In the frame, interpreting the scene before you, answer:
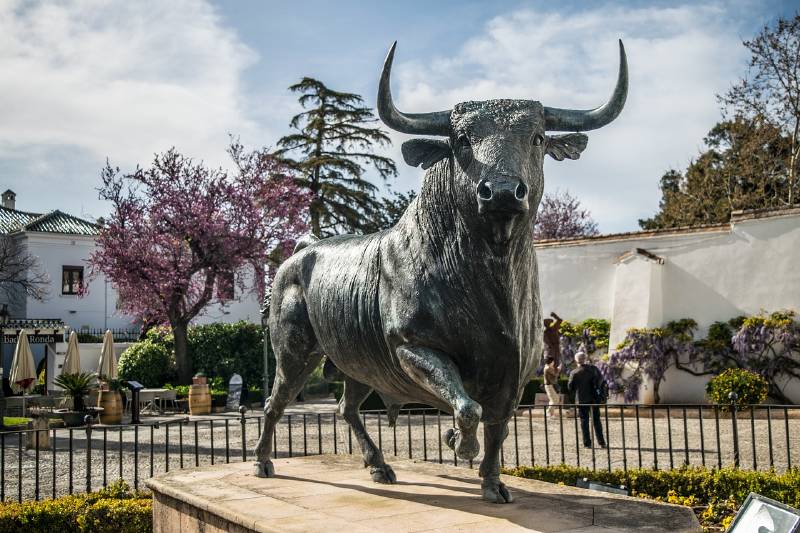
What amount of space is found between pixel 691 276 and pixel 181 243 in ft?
47.0

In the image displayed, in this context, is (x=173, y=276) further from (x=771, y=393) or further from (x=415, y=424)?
(x=771, y=393)

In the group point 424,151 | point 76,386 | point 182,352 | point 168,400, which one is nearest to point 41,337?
point 182,352

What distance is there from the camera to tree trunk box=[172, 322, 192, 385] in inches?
908

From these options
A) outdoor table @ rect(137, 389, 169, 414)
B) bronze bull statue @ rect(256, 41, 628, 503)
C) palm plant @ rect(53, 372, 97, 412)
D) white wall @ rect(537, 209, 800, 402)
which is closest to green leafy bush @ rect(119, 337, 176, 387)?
outdoor table @ rect(137, 389, 169, 414)

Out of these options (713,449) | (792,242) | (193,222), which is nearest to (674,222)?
(792,242)

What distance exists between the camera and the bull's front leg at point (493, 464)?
13.4ft

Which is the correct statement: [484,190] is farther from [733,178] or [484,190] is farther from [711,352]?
[733,178]

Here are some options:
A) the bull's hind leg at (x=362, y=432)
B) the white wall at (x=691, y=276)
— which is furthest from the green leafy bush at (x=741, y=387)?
the bull's hind leg at (x=362, y=432)

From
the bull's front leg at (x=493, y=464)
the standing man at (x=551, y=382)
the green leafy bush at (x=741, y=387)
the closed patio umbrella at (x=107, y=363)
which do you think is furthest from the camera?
the closed patio umbrella at (x=107, y=363)

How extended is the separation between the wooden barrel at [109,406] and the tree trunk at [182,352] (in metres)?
4.84

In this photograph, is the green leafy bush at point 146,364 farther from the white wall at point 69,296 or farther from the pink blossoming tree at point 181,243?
the white wall at point 69,296

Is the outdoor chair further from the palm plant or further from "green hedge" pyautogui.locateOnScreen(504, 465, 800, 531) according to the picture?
"green hedge" pyautogui.locateOnScreen(504, 465, 800, 531)

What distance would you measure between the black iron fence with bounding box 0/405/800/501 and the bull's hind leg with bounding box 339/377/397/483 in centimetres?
337

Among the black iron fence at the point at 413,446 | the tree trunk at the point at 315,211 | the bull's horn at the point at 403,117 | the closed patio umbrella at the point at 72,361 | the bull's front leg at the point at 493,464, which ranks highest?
the tree trunk at the point at 315,211
